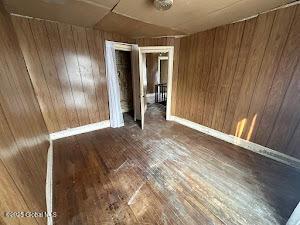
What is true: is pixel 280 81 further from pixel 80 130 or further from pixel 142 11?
pixel 80 130

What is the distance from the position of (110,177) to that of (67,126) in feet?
6.19

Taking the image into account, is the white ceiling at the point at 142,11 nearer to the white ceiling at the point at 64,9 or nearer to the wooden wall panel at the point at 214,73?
the white ceiling at the point at 64,9

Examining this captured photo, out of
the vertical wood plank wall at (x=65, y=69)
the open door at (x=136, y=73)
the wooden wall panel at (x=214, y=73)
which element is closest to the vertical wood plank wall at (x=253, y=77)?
the wooden wall panel at (x=214, y=73)

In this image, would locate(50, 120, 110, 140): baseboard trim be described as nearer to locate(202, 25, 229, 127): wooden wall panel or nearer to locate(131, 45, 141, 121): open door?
locate(131, 45, 141, 121): open door

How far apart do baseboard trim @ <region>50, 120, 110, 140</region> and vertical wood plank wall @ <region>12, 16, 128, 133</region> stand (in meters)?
0.09

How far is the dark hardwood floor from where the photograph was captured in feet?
5.21

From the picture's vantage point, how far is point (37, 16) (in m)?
2.47

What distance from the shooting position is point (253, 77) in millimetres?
2533

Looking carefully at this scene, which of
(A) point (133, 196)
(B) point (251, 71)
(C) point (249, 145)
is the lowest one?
(A) point (133, 196)

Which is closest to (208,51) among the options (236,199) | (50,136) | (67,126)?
(236,199)

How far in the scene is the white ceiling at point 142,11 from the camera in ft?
6.46

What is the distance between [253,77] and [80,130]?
12.5 ft

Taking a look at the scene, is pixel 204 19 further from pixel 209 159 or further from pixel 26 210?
pixel 26 210

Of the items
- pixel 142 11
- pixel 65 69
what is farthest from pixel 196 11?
pixel 65 69
